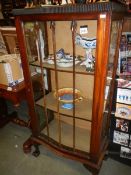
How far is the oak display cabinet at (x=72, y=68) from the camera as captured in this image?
3.52 ft

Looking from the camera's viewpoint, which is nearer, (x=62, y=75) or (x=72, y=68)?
(x=72, y=68)

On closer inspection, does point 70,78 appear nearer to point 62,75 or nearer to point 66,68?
point 62,75

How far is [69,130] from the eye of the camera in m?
1.87

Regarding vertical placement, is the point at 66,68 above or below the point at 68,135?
above

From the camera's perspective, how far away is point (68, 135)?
1.79 meters

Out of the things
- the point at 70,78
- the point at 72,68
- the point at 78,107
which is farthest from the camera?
the point at 70,78

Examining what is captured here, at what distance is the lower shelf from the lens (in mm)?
1649

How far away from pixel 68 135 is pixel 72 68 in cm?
76

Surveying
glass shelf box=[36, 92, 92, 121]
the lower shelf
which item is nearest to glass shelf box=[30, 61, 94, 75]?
glass shelf box=[36, 92, 92, 121]

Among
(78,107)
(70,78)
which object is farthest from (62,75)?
(78,107)

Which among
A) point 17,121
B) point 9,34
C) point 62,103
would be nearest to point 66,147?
point 62,103

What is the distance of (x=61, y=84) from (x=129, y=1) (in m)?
0.94

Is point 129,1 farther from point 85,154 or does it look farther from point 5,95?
point 5,95

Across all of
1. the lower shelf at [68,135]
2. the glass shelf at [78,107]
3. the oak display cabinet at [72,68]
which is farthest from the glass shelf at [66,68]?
the lower shelf at [68,135]
